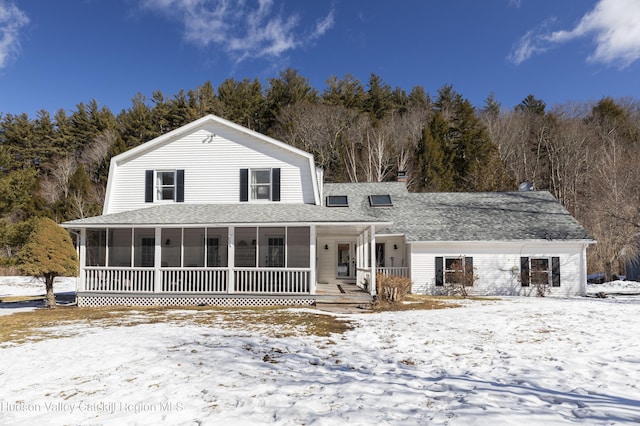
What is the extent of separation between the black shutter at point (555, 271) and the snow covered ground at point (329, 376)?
9.03 metres

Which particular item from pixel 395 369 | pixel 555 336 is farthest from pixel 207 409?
pixel 555 336

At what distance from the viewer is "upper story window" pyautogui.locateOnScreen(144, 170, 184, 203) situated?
56.0ft

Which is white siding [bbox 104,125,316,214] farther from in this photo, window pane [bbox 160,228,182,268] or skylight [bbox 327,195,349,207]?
skylight [bbox 327,195,349,207]

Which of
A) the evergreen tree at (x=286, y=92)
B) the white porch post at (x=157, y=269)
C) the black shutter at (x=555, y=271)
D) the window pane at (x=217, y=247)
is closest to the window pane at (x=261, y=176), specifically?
the window pane at (x=217, y=247)

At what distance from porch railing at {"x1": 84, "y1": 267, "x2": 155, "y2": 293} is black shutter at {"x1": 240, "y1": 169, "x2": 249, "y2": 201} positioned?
15.4 ft

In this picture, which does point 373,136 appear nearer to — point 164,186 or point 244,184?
point 244,184

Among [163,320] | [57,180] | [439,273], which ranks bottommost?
[163,320]

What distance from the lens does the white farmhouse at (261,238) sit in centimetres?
1491

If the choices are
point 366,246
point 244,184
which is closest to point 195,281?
point 244,184

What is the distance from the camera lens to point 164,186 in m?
17.2

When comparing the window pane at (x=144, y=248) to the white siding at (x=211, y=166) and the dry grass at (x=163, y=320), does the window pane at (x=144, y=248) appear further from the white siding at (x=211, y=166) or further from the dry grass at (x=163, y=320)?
the dry grass at (x=163, y=320)

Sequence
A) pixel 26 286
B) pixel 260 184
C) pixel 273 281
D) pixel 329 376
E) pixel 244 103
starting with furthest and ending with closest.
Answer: pixel 244 103
pixel 26 286
pixel 260 184
pixel 273 281
pixel 329 376

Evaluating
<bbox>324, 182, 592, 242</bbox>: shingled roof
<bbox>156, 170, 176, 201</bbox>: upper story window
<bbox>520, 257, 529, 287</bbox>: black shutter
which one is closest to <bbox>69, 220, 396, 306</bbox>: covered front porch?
<bbox>156, 170, 176, 201</bbox>: upper story window

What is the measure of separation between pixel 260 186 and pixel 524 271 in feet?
42.1
